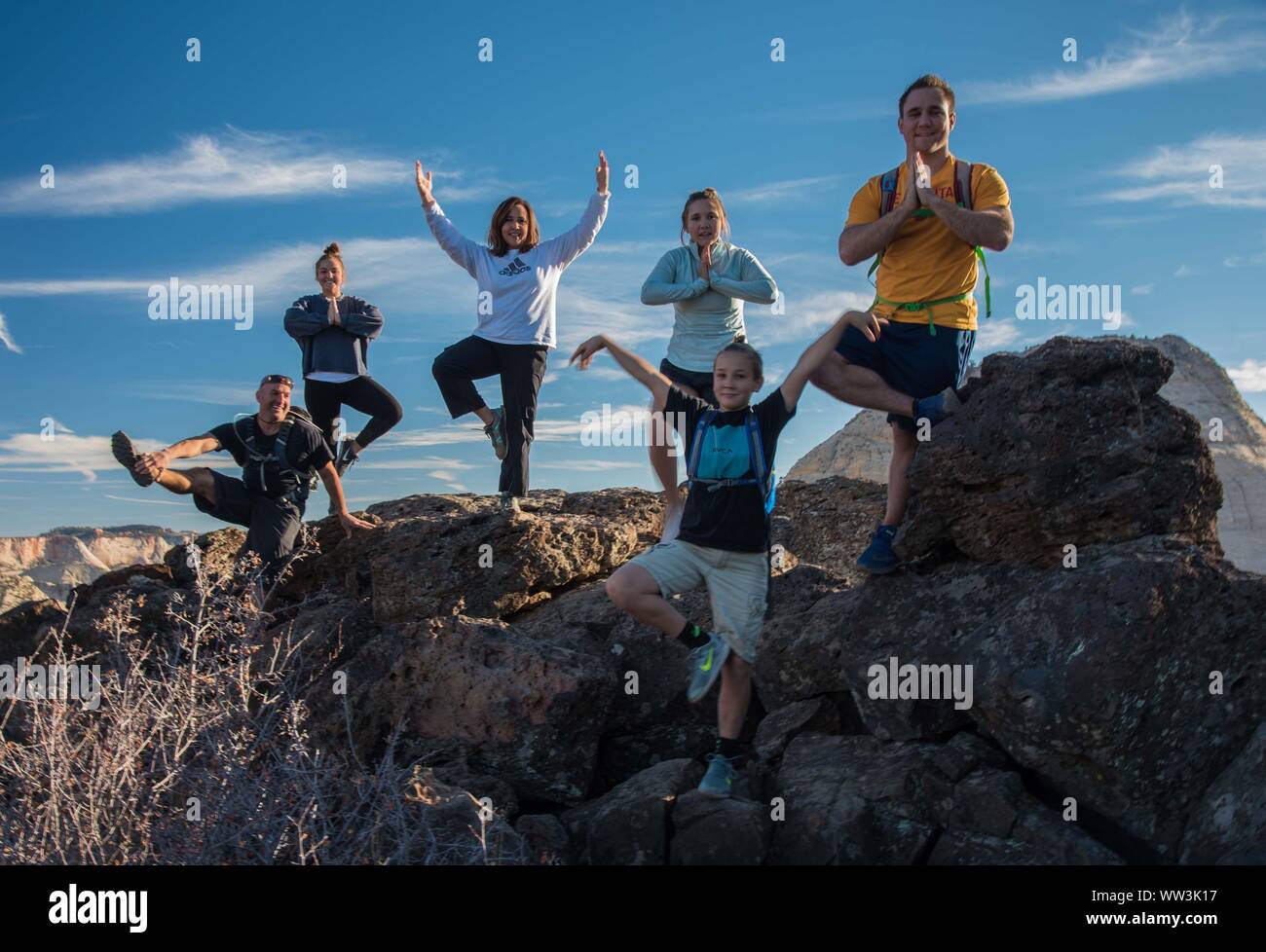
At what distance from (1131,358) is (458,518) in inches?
193

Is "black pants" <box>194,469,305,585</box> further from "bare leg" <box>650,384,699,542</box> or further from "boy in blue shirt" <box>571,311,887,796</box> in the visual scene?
"boy in blue shirt" <box>571,311,887,796</box>

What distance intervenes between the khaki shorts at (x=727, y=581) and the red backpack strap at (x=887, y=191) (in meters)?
A: 2.15

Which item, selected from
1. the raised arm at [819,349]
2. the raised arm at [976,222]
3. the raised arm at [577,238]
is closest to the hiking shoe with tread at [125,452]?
the raised arm at [577,238]

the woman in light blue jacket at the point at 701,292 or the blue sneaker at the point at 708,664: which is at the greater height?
the woman in light blue jacket at the point at 701,292

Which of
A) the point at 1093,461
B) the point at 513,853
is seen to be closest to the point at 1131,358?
the point at 1093,461

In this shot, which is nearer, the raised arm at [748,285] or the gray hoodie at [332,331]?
the raised arm at [748,285]

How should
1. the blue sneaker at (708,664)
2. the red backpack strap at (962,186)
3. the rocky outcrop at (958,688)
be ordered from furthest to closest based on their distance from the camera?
the red backpack strap at (962,186) < the blue sneaker at (708,664) < the rocky outcrop at (958,688)

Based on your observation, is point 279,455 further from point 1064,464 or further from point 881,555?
point 1064,464

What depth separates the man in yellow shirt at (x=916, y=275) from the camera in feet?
20.8

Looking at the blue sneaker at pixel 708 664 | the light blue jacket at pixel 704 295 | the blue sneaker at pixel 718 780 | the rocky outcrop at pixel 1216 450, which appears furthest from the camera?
the rocky outcrop at pixel 1216 450

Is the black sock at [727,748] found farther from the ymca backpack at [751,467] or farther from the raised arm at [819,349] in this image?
the raised arm at [819,349]

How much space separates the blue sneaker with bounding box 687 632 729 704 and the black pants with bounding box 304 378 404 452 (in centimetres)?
463

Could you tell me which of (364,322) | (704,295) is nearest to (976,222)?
(704,295)
